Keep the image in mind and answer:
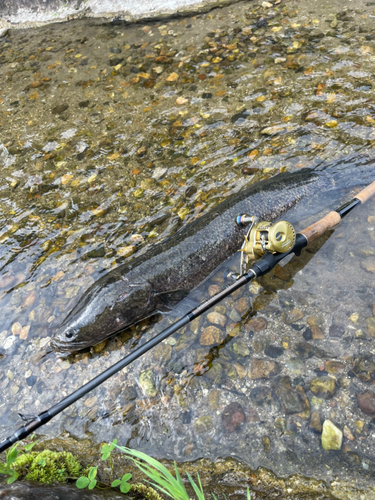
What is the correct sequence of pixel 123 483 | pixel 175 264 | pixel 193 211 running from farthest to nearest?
1. pixel 193 211
2. pixel 175 264
3. pixel 123 483

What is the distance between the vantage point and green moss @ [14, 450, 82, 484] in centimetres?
296

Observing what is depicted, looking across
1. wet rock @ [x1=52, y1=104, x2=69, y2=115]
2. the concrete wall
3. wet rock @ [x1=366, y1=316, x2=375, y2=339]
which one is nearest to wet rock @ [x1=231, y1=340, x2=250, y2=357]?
wet rock @ [x1=366, y1=316, x2=375, y2=339]

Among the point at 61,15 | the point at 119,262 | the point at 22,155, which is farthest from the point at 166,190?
the point at 61,15

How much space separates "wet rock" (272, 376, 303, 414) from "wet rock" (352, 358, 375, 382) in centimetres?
62

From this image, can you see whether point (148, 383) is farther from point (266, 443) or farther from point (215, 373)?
point (266, 443)

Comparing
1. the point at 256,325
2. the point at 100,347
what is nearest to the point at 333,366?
the point at 256,325

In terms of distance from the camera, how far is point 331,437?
9.87ft

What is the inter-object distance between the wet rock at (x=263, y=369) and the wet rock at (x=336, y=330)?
68 cm

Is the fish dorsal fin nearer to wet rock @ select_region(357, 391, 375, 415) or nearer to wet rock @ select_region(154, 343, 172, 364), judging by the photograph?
wet rock @ select_region(154, 343, 172, 364)

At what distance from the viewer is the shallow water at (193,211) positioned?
3369 millimetres

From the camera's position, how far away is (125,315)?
4160 millimetres

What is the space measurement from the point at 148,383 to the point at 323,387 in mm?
1735

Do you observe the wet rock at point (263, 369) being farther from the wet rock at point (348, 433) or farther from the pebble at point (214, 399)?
the wet rock at point (348, 433)

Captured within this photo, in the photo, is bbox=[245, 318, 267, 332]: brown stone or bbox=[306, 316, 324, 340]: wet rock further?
bbox=[245, 318, 267, 332]: brown stone
